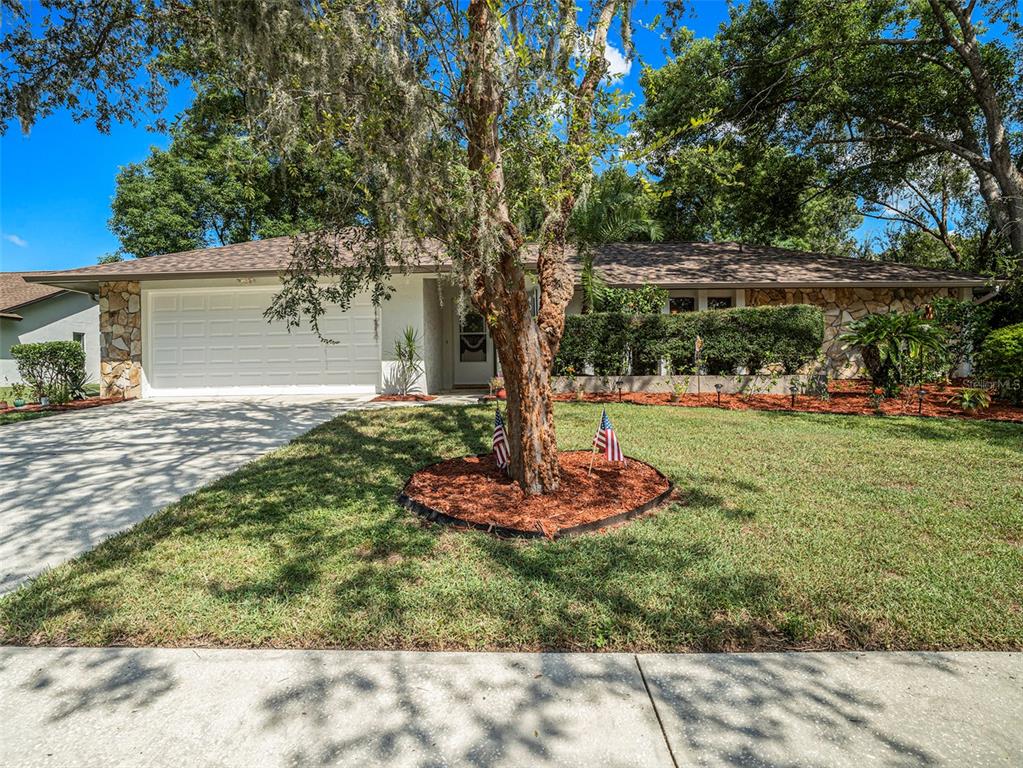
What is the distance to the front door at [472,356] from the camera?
13984 millimetres

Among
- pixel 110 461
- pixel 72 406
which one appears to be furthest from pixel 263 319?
pixel 110 461

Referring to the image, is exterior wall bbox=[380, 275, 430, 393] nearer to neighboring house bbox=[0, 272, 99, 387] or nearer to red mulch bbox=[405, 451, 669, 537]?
red mulch bbox=[405, 451, 669, 537]

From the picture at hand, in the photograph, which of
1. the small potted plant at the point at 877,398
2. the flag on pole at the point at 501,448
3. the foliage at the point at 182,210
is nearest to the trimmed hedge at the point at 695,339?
the small potted plant at the point at 877,398

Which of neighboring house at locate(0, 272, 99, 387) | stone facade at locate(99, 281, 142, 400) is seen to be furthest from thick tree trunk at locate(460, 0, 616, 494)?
neighboring house at locate(0, 272, 99, 387)

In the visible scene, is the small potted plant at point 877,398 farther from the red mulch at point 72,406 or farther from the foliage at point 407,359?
the red mulch at point 72,406

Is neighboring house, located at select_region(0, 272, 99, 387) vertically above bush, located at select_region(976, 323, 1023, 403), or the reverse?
neighboring house, located at select_region(0, 272, 99, 387)

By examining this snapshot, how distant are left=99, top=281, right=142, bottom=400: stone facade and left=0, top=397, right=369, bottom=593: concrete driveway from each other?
1716 mm

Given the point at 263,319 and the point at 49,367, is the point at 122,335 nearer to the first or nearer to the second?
the point at 49,367

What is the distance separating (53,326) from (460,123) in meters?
22.9

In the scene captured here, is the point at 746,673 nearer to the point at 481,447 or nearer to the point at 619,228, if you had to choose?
the point at 481,447

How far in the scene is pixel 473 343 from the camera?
46.0 feet

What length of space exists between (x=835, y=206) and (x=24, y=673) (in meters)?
24.9

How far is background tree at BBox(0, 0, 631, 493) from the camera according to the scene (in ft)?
11.7

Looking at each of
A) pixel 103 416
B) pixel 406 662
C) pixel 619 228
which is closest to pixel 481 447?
pixel 406 662
